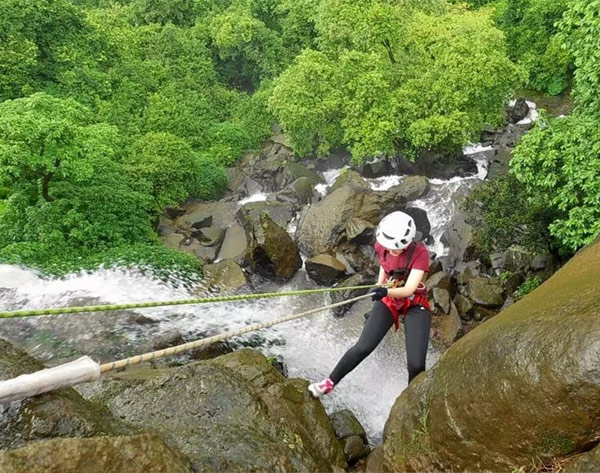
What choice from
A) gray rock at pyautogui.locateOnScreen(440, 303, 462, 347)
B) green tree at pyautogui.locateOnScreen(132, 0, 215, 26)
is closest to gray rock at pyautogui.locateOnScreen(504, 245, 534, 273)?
gray rock at pyautogui.locateOnScreen(440, 303, 462, 347)

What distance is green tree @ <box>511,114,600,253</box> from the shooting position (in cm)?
898

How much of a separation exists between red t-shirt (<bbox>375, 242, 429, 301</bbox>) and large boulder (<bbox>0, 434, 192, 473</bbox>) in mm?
4054

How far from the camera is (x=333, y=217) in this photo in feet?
52.0

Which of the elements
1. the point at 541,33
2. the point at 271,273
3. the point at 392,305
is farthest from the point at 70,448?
the point at 541,33

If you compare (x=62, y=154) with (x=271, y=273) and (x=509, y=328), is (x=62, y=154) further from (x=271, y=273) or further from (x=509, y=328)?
(x=509, y=328)

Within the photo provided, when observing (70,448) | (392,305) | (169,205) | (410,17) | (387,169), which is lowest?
(169,205)

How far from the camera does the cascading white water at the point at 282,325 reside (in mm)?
10197

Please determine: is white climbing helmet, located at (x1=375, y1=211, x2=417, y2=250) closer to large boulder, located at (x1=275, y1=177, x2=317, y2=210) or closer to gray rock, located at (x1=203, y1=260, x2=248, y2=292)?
gray rock, located at (x1=203, y1=260, x2=248, y2=292)

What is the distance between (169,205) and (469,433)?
618 inches

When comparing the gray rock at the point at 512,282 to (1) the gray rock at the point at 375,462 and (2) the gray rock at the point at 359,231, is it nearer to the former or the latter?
(2) the gray rock at the point at 359,231

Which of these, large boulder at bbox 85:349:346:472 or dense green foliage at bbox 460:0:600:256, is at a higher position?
dense green foliage at bbox 460:0:600:256

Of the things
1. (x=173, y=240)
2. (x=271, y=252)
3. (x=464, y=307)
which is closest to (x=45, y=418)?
(x=464, y=307)

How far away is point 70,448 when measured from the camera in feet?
9.45

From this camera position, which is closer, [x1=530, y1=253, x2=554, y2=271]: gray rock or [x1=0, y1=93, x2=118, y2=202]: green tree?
[x1=0, y1=93, x2=118, y2=202]: green tree
